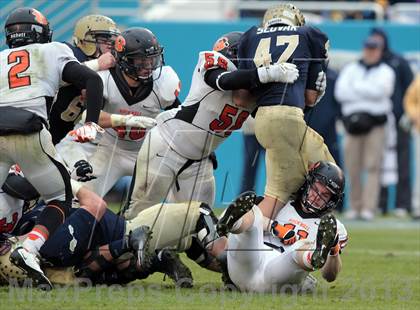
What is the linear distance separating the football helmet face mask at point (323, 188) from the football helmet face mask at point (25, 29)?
1838 mm

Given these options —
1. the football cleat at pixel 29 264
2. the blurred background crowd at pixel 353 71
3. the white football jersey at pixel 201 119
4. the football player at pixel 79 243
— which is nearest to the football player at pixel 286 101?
the white football jersey at pixel 201 119

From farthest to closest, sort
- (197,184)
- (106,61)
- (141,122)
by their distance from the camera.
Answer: (106,61) < (197,184) < (141,122)

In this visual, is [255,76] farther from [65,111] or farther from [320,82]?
[65,111]

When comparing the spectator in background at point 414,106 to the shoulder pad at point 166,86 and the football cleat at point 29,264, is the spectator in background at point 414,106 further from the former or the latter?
the football cleat at point 29,264

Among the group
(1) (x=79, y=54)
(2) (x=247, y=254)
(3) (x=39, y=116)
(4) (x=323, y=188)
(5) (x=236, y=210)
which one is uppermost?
(1) (x=79, y=54)

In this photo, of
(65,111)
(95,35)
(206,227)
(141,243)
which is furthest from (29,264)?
(95,35)

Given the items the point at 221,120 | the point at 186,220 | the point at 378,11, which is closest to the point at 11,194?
the point at 186,220

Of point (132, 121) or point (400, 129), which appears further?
point (400, 129)

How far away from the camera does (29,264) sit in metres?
5.59

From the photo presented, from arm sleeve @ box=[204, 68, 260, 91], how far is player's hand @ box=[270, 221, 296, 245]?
94 cm

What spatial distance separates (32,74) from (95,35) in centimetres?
193

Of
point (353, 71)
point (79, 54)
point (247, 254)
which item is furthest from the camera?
point (353, 71)

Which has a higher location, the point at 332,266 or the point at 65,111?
the point at 65,111

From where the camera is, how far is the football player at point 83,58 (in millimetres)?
7176
